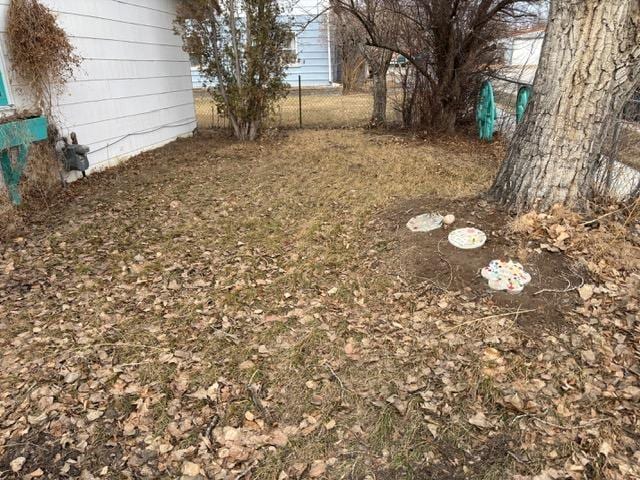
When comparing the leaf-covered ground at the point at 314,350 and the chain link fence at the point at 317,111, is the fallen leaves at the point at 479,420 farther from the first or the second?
the chain link fence at the point at 317,111

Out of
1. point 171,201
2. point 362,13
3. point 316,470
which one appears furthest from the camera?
point 362,13

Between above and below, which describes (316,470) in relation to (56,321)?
below

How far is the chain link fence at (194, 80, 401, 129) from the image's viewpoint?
10.8 m

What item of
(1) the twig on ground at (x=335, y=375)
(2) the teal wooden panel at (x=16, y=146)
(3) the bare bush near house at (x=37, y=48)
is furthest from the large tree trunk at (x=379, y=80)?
(1) the twig on ground at (x=335, y=375)

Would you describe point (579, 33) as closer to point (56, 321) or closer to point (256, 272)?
point (256, 272)

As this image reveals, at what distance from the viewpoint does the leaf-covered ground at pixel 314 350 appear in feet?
7.47

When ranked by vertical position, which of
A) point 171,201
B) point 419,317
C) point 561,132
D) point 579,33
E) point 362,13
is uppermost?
point 362,13

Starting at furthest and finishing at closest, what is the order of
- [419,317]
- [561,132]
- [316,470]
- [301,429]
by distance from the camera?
[561,132]
[419,317]
[301,429]
[316,470]

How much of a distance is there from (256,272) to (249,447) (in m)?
1.80

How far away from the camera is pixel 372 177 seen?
646 cm

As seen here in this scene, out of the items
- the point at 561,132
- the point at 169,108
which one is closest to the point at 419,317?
the point at 561,132

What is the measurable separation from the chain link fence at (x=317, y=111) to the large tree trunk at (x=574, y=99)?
6104 millimetres

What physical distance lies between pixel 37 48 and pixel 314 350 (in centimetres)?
462

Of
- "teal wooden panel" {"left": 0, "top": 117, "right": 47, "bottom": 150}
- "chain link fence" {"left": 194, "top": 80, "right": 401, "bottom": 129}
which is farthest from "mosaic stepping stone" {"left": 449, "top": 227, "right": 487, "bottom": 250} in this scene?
"chain link fence" {"left": 194, "top": 80, "right": 401, "bottom": 129}
